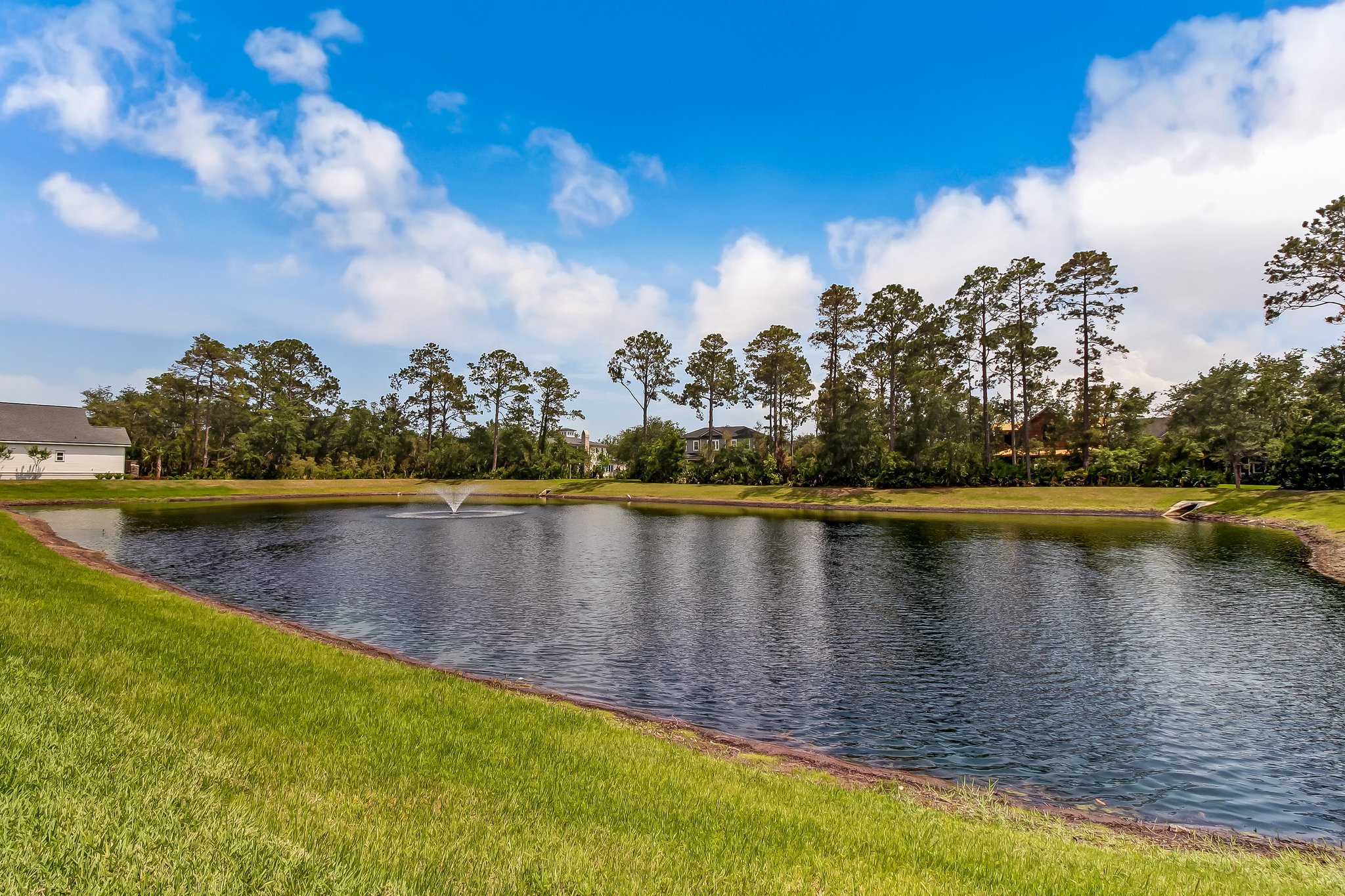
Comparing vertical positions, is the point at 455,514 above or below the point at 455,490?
below

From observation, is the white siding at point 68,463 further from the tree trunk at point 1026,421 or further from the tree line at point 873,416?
the tree trunk at point 1026,421

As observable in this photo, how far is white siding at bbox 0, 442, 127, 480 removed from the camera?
69625 mm

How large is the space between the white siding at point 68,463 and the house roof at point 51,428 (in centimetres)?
64

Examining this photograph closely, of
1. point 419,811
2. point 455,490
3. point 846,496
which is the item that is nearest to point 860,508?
point 846,496

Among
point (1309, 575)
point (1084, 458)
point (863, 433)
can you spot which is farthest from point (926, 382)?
point (1309, 575)

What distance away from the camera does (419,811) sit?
5703 millimetres

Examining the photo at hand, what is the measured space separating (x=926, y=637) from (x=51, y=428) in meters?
97.8

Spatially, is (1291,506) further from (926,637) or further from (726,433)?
(726,433)

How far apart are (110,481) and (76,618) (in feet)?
245

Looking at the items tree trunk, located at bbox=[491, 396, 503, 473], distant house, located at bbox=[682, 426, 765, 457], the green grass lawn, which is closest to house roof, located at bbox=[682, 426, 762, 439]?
distant house, located at bbox=[682, 426, 765, 457]

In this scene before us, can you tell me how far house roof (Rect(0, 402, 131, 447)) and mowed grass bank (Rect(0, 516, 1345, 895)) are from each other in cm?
8767

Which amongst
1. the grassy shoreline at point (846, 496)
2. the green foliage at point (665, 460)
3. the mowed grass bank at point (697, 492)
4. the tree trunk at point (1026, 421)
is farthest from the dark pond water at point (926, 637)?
the green foliage at point (665, 460)

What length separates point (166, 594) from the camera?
17.6 meters

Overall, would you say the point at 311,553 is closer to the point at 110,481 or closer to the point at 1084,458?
the point at 110,481
